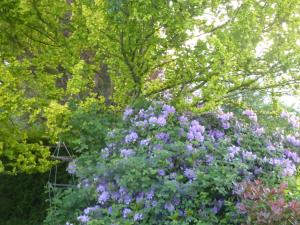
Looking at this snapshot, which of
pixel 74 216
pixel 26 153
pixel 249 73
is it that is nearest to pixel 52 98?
pixel 26 153

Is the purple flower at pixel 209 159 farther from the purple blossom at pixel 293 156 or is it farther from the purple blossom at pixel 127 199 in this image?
the purple blossom at pixel 293 156

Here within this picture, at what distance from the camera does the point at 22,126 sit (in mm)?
7371

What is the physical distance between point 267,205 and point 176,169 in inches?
37.7

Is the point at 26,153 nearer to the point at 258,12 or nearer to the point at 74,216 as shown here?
the point at 74,216

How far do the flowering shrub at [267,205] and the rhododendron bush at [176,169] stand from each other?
0.03 meters

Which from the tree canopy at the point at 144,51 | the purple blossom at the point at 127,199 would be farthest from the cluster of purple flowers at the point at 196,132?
the purple blossom at the point at 127,199

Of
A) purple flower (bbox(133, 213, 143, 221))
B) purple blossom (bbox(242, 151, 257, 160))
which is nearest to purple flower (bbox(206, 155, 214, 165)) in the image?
purple blossom (bbox(242, 151, 257, 160))

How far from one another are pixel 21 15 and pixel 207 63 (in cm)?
225

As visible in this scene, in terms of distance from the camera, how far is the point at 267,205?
3377mm

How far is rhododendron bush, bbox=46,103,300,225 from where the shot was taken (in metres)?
3.76

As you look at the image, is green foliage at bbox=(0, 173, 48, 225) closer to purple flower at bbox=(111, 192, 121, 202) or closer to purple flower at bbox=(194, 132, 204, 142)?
purple flower at bbox=(111, 192, 121, 202)

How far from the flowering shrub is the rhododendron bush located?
0.10ft

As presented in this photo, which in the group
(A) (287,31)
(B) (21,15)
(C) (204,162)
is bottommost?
(C) (204,162)

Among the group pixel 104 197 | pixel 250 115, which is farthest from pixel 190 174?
pixel 250 115
